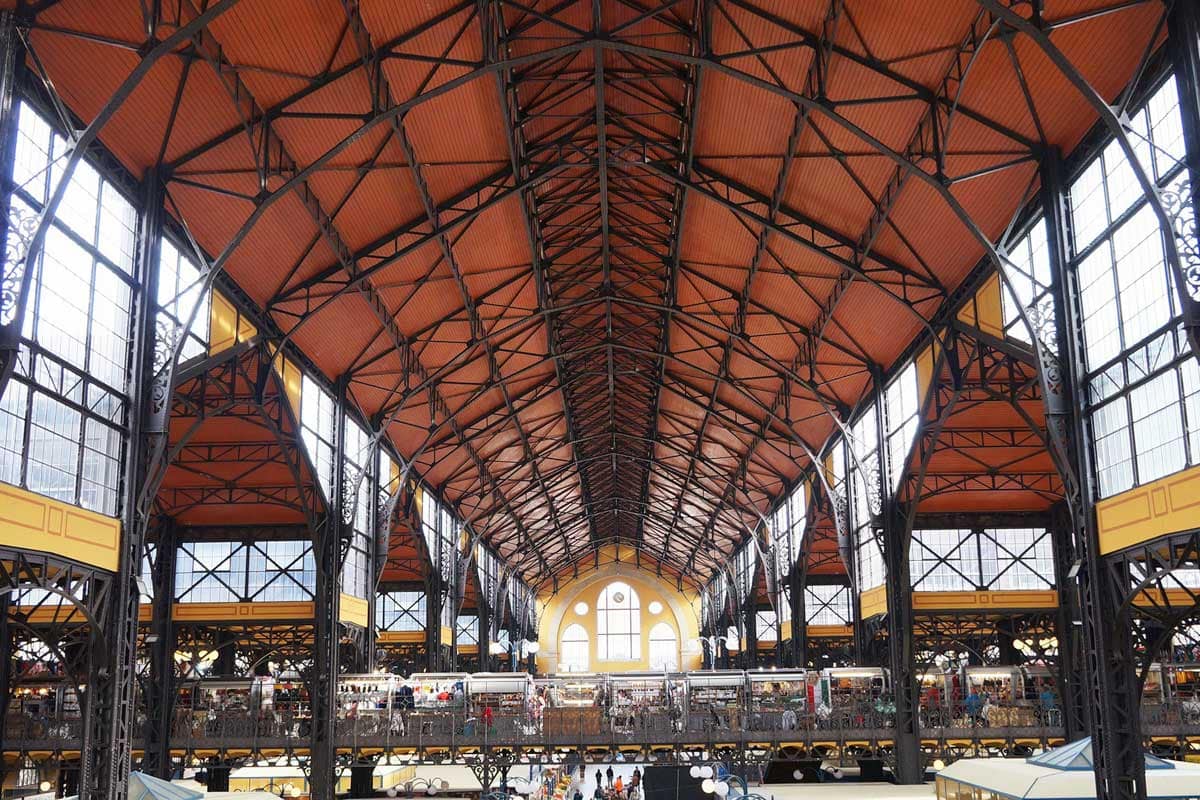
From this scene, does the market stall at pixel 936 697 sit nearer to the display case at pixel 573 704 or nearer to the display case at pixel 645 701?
the display case at pixel 645 701

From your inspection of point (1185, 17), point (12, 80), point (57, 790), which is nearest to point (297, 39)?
point (12, 80)

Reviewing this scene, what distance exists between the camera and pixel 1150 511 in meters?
22.2

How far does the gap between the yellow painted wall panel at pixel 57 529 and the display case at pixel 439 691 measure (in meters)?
19.7

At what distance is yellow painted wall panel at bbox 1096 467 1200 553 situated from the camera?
69.3ft

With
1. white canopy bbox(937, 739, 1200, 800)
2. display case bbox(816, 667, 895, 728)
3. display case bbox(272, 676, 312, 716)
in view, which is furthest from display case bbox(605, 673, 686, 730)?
white canopy bbox(937, 739, 1200, 800)

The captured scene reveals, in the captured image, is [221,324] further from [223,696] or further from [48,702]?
[48,702]

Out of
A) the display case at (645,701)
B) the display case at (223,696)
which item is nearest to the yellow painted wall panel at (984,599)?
the display case at (645,701)

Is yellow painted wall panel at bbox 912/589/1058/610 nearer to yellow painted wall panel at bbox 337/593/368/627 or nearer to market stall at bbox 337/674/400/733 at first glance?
market stall at bbox 337/674/400/733

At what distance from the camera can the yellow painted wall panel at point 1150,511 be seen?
21.1m

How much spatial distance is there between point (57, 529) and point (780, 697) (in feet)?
92.1

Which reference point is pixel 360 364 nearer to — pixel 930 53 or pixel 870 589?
pixel 870 589

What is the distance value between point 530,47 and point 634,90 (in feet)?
13.0

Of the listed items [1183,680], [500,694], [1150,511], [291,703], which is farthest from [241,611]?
[1183,680]

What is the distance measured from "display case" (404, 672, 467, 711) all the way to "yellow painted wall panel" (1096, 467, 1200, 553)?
81.9 ft
